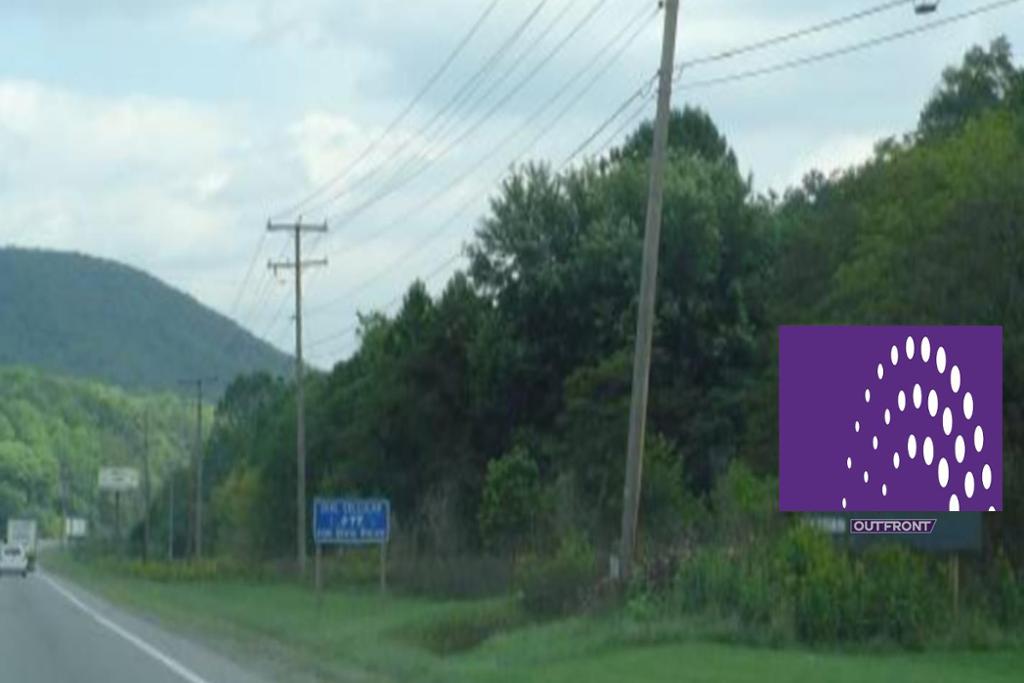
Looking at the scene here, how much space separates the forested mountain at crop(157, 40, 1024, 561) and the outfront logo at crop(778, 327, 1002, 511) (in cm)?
1073

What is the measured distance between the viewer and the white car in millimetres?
122812

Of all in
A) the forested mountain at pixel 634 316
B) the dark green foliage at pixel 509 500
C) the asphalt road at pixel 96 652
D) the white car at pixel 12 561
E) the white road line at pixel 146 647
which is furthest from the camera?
the white car at pixel 12 561

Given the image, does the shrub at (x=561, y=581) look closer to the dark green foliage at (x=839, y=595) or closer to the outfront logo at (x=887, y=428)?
the dark green foliage at (x=839, y=595)

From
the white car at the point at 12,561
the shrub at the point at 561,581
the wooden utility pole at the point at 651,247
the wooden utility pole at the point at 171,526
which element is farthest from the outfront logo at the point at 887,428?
the wooden utility pole at the point at 171,526

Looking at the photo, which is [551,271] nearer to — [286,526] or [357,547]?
[357,547]

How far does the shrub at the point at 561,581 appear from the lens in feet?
147

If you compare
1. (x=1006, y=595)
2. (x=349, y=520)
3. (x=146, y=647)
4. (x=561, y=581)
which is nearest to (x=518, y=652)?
(x=1006, y=595)

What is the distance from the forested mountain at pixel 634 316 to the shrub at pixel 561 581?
3115 millimetres

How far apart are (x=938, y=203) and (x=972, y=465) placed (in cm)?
1727

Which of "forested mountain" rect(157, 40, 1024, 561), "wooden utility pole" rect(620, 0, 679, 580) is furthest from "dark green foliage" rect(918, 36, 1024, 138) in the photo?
"wooden utility pole" rect(620, 0, 679, 580)

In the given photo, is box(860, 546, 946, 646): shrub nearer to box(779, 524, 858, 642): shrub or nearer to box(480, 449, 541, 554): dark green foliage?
box(779, 524, 858, 642): shrub

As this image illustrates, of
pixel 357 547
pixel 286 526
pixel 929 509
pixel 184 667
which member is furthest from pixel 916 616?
pixel 286 526

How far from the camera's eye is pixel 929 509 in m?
35.7

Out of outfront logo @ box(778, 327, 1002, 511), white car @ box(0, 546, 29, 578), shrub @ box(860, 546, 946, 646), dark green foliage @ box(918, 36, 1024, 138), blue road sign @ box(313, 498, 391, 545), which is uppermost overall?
dark green foliage @ box(918, 36, 1024, 138)
